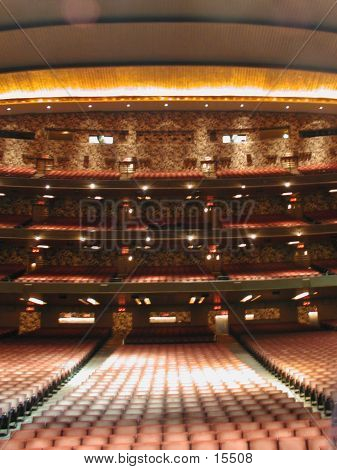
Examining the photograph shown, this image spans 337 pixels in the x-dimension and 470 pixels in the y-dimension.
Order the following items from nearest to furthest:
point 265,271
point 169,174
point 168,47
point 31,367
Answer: point 31,367
point 168,47
point 265,271
point 169,174

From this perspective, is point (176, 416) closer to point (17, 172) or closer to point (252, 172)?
point (252, 172)

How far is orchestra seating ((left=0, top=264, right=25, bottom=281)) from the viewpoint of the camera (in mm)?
15236

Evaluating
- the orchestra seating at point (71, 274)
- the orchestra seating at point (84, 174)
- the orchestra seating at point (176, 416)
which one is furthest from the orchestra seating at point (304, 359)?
the orchestra seating at point (84, 174)

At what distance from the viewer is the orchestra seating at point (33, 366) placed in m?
6.54

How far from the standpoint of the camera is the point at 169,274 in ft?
51.6

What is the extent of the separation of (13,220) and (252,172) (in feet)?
37.9

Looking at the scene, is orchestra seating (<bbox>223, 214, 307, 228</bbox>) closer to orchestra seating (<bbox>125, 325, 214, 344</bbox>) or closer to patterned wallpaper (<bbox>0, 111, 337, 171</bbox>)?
patterned wallpaper (<bbox>0, 111, 337, 171</bbox>)

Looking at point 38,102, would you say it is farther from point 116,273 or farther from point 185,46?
point 116,273

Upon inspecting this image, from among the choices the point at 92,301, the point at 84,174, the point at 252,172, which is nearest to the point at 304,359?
the point at 92,301

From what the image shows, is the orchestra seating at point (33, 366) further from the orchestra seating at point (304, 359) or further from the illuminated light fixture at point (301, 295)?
the illuminated light fixture at point (301, 295)

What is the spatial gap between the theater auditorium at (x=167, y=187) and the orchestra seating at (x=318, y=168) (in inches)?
4.4
